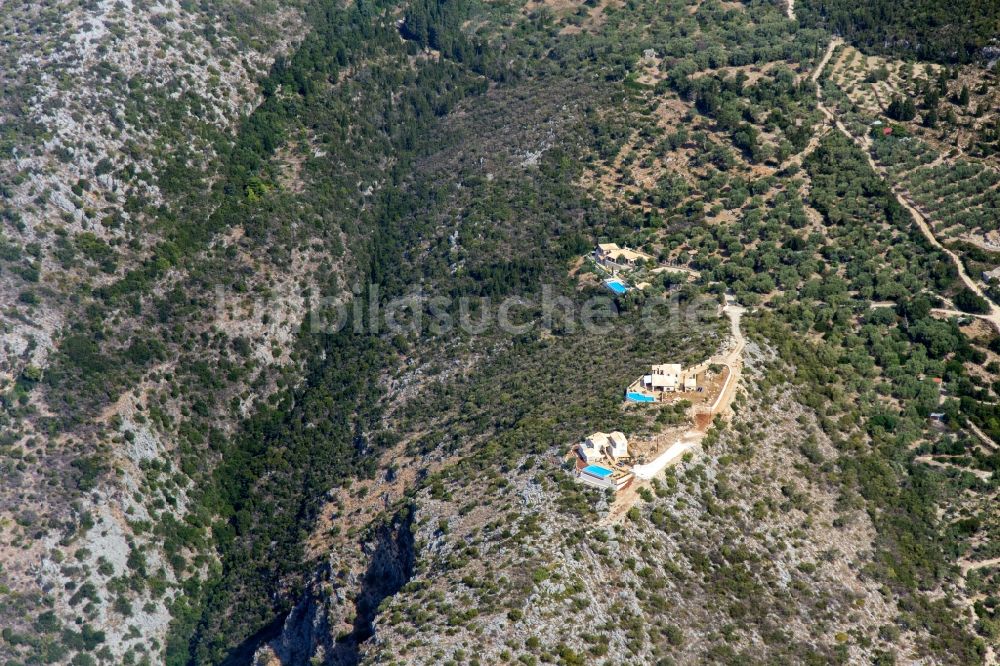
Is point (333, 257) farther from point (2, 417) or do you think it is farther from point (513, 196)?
point (2, 417)

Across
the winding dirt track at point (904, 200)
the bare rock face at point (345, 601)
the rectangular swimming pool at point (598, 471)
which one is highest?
the rectangular swimming pool at point (598, 471)

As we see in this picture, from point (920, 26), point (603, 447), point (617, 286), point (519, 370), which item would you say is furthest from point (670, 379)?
point (920, 26)

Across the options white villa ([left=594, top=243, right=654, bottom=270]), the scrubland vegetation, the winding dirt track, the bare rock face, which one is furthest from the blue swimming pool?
the bare rock face

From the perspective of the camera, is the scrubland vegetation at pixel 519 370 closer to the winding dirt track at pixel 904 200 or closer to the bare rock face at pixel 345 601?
the bare rock face at pixel 345 601

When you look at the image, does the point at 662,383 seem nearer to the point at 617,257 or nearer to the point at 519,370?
the point at 519,370

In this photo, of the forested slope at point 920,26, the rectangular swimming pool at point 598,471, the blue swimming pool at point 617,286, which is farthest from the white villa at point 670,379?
the forested slope at point 920,26

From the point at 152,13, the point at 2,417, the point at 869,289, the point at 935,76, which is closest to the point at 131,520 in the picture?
the point at 2,417
